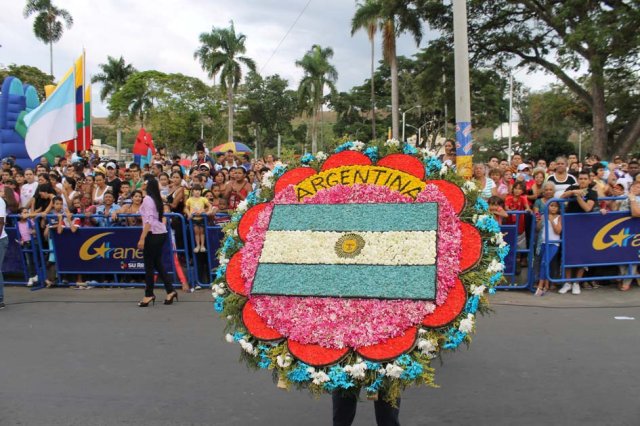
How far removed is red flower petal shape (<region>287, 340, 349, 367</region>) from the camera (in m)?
2.86

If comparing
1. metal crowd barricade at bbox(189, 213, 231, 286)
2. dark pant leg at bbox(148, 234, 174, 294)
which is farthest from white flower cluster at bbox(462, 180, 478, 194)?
metal crowd barricade at bbox(189, 213, 231, 286)

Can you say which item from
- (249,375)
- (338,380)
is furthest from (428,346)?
(249,375)

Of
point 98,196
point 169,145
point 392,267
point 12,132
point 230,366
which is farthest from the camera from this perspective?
A: point 169,145

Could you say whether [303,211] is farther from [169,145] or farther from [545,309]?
[169,145]

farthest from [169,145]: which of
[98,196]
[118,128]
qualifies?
[98,196]

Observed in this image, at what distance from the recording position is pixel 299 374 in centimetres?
285

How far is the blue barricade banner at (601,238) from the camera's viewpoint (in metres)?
7.97

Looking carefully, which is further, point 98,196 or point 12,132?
point 12,132

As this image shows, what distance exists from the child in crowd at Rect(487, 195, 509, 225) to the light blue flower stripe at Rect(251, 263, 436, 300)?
4999 millimetres

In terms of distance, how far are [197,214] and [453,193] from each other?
19.1 feet

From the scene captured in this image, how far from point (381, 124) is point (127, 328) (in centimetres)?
4432

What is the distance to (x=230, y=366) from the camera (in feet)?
17.1

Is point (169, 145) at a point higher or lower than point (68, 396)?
higher

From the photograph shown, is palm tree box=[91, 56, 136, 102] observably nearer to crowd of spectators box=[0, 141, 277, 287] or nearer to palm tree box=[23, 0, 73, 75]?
palm tree box=[23, 0, 73, 75]
